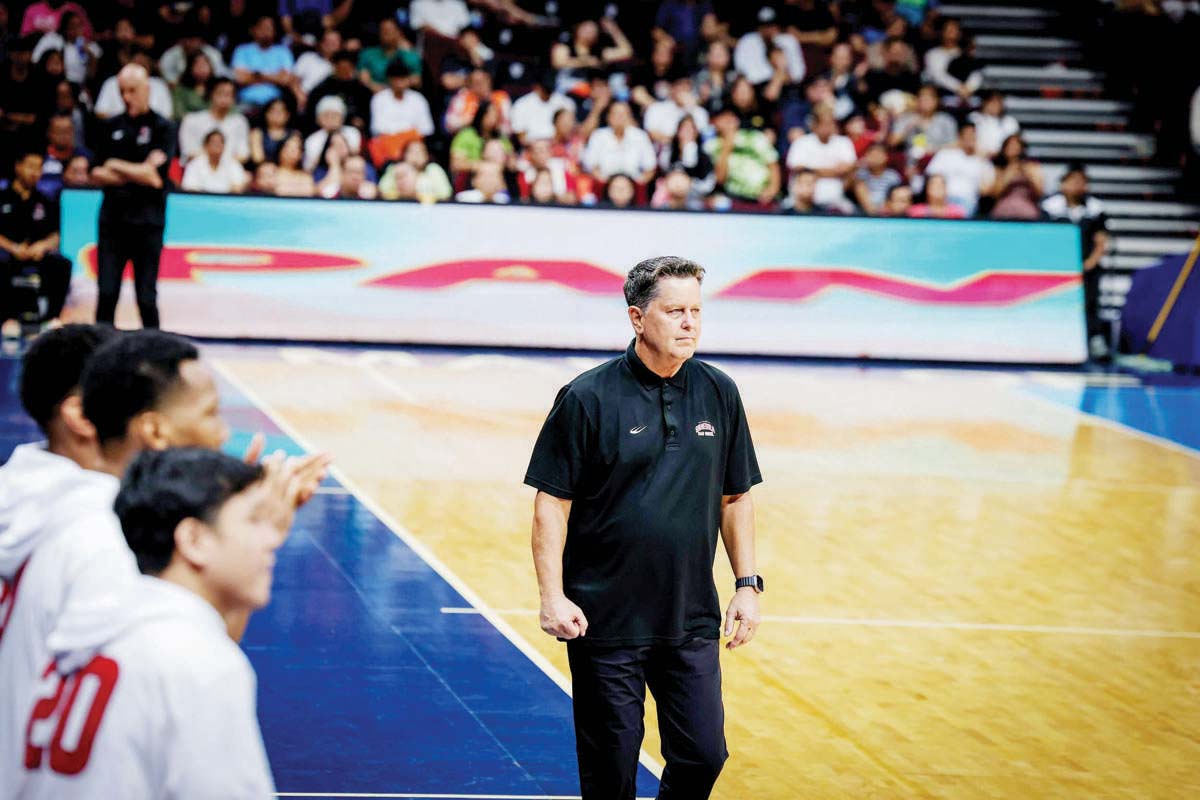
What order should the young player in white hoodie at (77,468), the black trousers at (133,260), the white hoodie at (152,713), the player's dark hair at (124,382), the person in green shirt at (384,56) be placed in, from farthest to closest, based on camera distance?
the person in green shirt at (384,56)
the black trousers at (133,260)
the player's dark hair at (124,382)
the young player in white hoodie at (77,468)
the white hoodie at (152,713)

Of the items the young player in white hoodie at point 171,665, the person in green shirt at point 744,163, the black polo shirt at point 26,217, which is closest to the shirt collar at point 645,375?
the young player in white hoodie at point 171,665

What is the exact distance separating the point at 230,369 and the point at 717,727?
11.8m

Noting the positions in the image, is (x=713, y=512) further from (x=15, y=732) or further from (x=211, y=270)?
(x=211, y=270)

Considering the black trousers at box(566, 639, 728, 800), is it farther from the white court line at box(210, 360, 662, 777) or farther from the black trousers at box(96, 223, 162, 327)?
the black trousers at box(96, 223, 162, 327)

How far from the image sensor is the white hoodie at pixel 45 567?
3004mm

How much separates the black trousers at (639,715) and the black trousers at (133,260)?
31.0 ft

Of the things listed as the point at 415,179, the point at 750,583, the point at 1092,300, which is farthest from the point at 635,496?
the point at 1092,300

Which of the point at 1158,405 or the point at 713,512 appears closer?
the point at 713,512

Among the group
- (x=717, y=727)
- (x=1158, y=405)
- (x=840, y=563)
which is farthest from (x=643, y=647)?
(x=1158, y=405)

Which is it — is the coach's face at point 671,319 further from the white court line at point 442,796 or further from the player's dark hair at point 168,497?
the player's dark hair at point 168,497

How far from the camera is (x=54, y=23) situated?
20391 mm

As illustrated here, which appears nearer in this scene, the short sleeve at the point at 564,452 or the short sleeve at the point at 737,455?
the short sleeve at the point at 564,452

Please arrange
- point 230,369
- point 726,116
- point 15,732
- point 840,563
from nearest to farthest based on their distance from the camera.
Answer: point 15,732 < point 840,563 < point 230,369 < point 726,116

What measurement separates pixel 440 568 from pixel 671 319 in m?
4.70
